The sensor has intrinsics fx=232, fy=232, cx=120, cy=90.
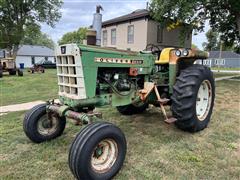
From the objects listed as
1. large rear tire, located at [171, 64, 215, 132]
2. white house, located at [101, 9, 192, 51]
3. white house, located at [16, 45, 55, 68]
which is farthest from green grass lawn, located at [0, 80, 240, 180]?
white house, located at [16, 45, 55, 68]

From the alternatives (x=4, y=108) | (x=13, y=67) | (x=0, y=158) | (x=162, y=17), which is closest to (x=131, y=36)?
(x=162, y=17)

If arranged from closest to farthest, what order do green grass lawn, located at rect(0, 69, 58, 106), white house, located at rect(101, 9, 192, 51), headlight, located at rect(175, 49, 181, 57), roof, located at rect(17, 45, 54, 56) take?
headlight, located at rect(175, 49, 181, 57), green grass lawn, located at rect(0, 69, 58, 106), white house, located at rect(101, 9, 192, 51), roof, located at rect(17, 45, 54, 56)

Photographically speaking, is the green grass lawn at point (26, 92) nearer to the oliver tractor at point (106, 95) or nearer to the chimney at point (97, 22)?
the oliver tractor at point (106, 95)

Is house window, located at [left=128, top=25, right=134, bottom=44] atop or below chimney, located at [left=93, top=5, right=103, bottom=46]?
atop

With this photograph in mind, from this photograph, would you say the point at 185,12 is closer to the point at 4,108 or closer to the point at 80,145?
the point at 4,108

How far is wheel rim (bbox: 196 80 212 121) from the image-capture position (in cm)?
470

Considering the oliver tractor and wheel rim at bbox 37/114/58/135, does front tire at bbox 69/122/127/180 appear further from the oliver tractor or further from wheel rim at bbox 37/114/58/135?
wheel rim at bbox 37/114/58/135

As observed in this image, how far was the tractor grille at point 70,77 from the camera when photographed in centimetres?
313

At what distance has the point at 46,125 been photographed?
3961 millimetres

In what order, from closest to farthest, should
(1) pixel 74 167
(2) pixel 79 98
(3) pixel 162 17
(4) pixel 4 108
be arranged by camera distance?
(1) pixel 74 167
(2) pixel 79 98
(4) pixel 4 108
(3) pixel 162 17

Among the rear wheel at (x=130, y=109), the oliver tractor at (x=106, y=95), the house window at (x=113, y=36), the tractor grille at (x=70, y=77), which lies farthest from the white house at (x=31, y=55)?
the tractor grille at (x=70, y=77)

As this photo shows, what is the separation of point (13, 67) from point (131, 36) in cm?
1041

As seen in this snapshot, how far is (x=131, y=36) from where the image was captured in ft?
66.9

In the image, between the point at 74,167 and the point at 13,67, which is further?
the point at 13,67
